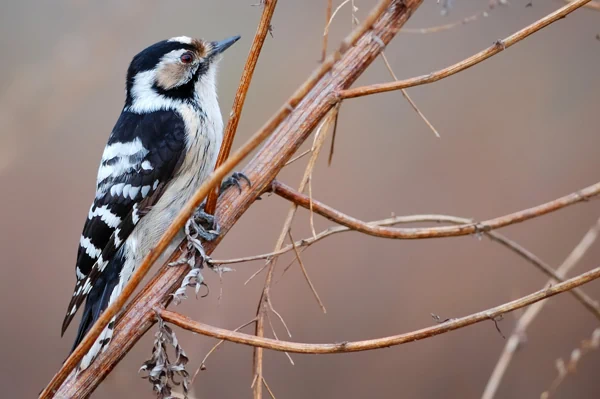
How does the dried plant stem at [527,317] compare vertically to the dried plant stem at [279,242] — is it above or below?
below

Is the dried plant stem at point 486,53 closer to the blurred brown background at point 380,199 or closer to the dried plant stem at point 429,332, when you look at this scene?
the dried plant stem at point 429,332

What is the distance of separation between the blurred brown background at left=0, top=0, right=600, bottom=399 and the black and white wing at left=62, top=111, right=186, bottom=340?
1.72ft

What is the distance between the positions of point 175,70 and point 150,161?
46 centimetres

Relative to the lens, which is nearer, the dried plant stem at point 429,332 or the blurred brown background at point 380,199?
the dried plant stem at point 429,332

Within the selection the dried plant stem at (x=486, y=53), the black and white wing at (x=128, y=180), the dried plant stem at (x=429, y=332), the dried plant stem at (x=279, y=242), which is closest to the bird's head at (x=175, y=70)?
the black and white wing at (x=128, y=180)

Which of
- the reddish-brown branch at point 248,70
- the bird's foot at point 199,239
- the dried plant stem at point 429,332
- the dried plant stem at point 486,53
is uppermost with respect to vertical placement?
the reddish-brown branch at point 248,70

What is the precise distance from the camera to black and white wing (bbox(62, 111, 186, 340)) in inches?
94.7

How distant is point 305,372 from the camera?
317cm

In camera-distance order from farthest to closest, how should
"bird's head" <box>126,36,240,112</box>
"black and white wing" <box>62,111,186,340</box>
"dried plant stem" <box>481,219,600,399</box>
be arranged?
"bird's head" <box>126,36,240,112</box> → "black and white wing" <box>62,111,186,340</box> → "dried plant stem" <box>481,219,600,399</box>

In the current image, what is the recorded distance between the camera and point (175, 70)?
2.79 meters

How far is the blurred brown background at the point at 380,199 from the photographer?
3.15 m

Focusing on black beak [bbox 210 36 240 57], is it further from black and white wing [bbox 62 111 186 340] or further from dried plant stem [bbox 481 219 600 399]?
dried plant stem [bbox 481 219 600 399]

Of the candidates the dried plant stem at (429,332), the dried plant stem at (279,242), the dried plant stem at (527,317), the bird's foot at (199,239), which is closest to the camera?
the dried plant stem at (429,332)

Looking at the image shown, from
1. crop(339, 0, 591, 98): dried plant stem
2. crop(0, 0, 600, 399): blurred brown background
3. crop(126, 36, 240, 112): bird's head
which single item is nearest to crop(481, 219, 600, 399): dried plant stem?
crop(339, 0, 591, 98): dried plant stem
